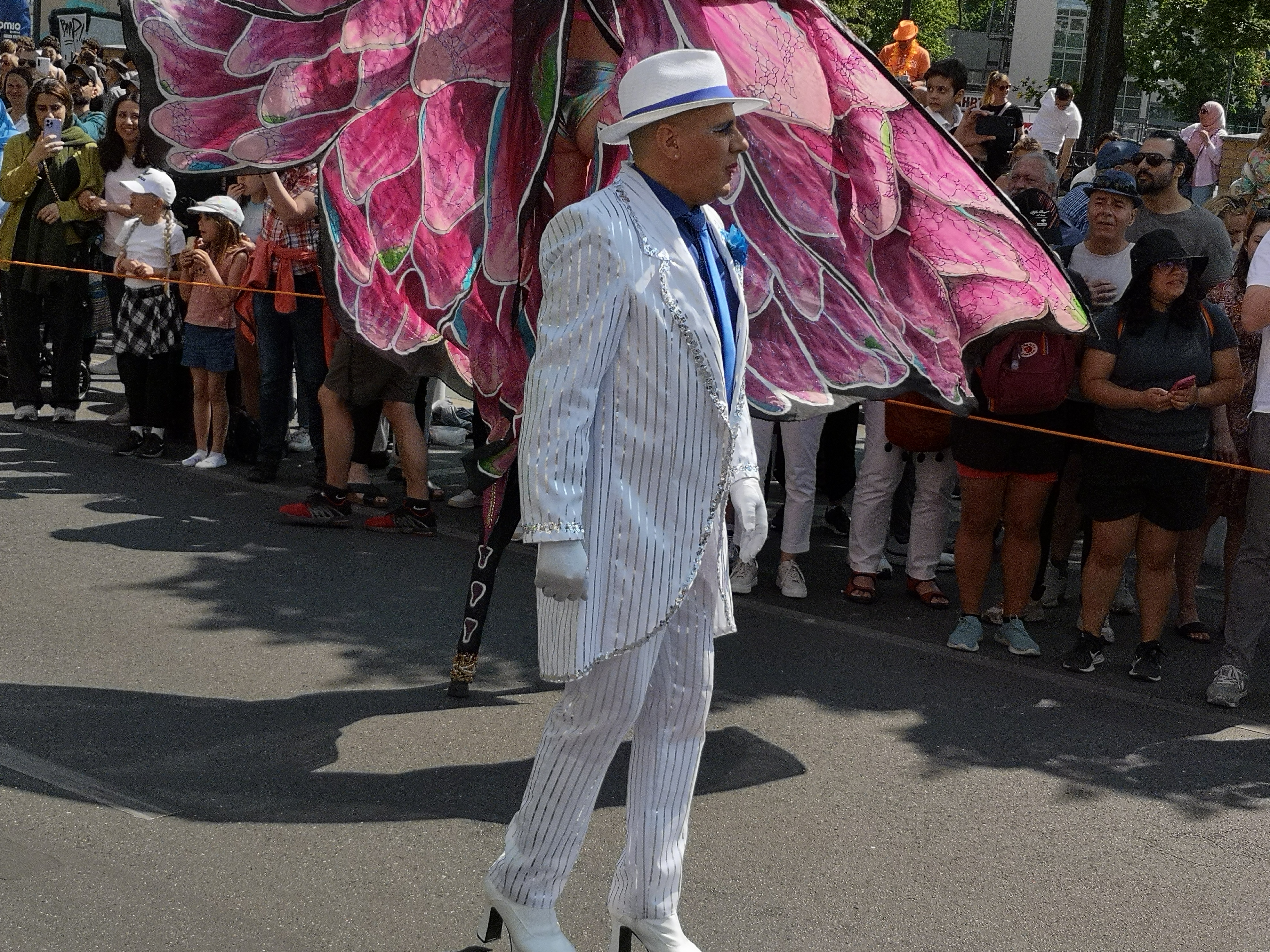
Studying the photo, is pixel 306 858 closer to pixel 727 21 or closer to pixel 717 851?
pixel 717 851

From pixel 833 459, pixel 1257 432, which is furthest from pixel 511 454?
pixel 833 459

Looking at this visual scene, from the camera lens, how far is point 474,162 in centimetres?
513

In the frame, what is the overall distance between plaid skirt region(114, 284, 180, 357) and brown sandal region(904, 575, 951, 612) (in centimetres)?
476

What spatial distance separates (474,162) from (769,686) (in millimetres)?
2215

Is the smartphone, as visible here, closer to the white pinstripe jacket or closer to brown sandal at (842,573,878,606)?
brown sandal at (842,573,878,606)

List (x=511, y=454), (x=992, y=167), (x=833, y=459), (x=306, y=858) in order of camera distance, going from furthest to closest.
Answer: (x=833, y=459) → (x=992, y=167) → (x=511, y=454) → (x=306, y=858)

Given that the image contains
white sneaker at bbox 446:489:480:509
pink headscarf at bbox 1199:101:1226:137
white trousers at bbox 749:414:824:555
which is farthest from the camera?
pink headscarf at bbox 1199:101:1226:137

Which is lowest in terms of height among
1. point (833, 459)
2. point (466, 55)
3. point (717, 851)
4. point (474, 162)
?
point (717, 851)

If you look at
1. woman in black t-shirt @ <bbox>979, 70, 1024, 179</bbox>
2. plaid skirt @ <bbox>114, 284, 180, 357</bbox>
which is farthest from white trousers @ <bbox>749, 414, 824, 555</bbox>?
plaid skirt @ <bbox>114, 284, 180, 357</bbox>

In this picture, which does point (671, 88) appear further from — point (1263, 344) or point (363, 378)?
point (363, 378)

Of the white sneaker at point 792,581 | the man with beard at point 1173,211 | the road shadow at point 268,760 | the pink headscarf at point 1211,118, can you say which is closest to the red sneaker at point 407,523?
the white sneaker at point 792,581

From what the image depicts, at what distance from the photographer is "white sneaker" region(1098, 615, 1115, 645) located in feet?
22.2

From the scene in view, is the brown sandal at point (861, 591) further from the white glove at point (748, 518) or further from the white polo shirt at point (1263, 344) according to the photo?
the white glove at point (748, 518)

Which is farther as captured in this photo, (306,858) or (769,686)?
(769,686)
